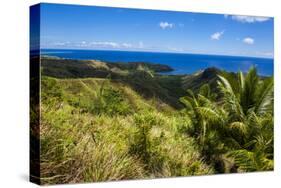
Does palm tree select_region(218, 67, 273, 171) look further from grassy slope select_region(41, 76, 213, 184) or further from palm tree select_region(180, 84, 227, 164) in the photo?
grassy slope select_region(41, 76, 213, 184)

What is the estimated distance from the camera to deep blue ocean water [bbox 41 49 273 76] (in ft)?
44.1

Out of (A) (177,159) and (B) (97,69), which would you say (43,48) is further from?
(A) (177,159)

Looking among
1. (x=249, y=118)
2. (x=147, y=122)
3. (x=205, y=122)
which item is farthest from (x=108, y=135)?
(x=249, y=118)

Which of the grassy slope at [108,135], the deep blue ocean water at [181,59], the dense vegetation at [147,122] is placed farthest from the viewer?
the deep blue ocean water at [181,59]

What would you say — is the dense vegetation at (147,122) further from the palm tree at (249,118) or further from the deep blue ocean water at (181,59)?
the deep blue ocean water at (181,59)

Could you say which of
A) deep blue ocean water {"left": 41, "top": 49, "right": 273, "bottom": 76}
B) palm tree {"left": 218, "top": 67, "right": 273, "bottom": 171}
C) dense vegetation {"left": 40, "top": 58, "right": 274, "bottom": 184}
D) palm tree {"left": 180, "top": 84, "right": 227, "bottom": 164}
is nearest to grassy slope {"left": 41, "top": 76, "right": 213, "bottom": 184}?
dense vegetation {"left": 40, "top": 58, "right": 274, "bottom": 184}

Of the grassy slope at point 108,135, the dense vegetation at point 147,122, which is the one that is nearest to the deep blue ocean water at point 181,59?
the dense vegetation at point 147,122

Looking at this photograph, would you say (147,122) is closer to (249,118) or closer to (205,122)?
(205,122)

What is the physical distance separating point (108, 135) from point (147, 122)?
37.6 inches

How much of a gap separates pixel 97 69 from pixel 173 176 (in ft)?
8.87

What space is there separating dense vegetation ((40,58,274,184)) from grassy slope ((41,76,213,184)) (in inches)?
0.7

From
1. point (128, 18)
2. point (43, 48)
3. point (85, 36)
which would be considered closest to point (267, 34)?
point (128, 18)

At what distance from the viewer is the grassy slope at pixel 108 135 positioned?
505 inches

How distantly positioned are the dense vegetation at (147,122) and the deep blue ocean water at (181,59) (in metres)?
0.14
